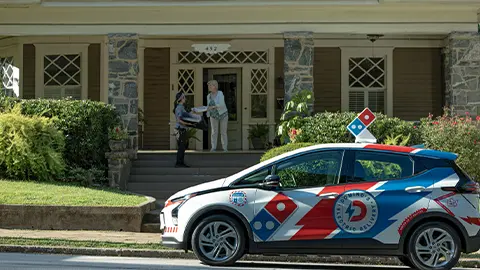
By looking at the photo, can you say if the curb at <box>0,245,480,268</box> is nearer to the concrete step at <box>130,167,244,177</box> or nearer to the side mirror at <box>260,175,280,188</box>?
the side mirror at <box>260,175,280,188</box>

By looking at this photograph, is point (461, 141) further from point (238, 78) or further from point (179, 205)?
point (179, 205)

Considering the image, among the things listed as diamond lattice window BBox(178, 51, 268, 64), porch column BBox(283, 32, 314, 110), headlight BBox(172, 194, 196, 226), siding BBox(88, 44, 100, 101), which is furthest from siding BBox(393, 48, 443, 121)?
headlight BBox(172, 194, 196, 226)

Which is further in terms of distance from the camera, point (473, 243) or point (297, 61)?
point (297, 61)

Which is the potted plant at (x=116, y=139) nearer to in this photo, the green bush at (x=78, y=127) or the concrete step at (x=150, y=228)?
the green bush at (x=78, y=127)

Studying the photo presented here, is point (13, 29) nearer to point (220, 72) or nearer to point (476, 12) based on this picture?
point (220, 72)

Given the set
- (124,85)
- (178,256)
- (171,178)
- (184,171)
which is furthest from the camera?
(124,85)

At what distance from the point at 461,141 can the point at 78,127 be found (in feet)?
26.5

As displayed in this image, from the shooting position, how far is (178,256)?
39.6 ft

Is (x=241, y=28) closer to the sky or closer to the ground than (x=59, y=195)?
closer to the sky

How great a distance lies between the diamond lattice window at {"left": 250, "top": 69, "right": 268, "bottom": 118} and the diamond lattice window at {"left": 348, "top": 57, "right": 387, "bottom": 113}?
2.29m

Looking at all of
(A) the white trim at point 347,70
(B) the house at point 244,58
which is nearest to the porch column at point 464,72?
(B) the house at point 244,58

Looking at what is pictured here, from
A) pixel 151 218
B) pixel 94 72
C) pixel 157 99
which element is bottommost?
pixel 151 218

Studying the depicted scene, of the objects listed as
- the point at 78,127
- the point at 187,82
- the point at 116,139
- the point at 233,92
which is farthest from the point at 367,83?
the point at 78,127

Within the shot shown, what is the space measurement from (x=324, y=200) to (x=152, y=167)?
8.93 meters
